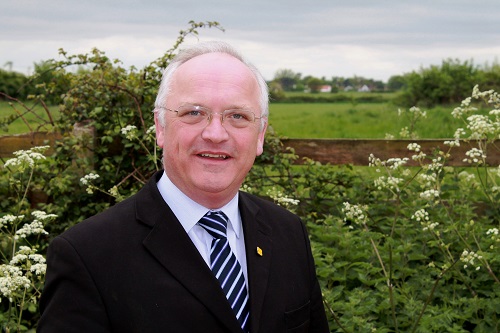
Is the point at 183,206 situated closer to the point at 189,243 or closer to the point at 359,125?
the point at 189,243

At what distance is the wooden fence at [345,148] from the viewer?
21.6 feet

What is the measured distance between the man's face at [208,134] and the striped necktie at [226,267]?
6 cm

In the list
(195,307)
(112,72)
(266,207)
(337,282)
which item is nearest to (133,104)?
(112,72)

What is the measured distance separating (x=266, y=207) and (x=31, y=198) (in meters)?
3.89

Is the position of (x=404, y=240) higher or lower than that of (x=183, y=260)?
lower

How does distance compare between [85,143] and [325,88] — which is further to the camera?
[325,88]

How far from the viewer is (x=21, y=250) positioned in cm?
370

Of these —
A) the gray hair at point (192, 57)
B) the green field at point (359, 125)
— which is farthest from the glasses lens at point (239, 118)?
the green field at point (359, 125)

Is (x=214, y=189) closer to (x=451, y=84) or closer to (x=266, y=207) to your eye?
(x=266, y=207)

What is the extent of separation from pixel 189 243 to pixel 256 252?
0.92ft

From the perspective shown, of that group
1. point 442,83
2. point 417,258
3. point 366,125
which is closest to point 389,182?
point 417,258

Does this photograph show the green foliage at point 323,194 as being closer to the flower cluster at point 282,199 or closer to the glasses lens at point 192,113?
the flower cluster at point 282,199

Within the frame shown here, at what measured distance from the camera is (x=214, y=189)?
243 cm

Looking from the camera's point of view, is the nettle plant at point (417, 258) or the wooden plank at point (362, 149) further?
the wooden plank at point (362, 149)
